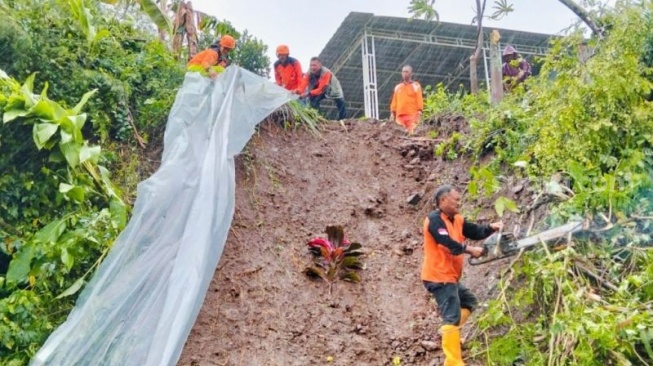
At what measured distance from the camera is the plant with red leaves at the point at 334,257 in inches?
250

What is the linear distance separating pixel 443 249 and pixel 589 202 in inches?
41.8

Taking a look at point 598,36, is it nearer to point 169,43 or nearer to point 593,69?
point 593,69

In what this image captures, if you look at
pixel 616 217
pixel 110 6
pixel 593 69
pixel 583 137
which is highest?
pixel 110 6

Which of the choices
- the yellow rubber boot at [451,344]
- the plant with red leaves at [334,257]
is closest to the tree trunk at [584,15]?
the plant with red leaves at [334,257]

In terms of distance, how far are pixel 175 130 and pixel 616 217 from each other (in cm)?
363

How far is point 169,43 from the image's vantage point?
10.3 meters

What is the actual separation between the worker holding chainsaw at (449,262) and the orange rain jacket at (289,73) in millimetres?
5030

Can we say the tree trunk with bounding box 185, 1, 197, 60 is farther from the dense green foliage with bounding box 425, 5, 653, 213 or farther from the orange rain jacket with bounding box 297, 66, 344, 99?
the dense green foliage with bounding box 425, 5, 653, 213

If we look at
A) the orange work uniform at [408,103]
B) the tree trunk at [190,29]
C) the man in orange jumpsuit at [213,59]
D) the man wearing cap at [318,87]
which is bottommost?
the orange work uniform at [408,103]

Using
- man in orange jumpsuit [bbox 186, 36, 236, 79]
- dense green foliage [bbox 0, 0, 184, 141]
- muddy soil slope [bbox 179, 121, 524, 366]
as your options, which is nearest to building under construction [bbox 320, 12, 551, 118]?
man in orange jumpsuit [bbox 186, 36, 236, 79]

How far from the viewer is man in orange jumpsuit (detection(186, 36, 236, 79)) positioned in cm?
771

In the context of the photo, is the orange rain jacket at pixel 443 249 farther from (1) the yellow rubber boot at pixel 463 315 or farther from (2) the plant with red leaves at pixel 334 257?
(2) the plant with red leaves at pixel 334 257

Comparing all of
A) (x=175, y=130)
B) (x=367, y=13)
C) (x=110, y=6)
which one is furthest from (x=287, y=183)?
(x=367, y=13)

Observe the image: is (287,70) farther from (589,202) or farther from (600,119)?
(589,202)
